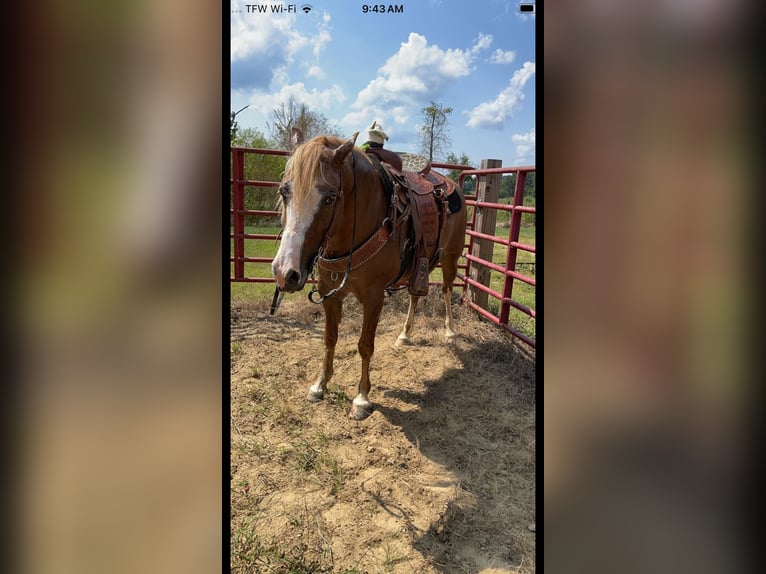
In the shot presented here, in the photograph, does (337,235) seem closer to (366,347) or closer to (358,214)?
(358,214)

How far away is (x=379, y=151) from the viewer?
3.01 m

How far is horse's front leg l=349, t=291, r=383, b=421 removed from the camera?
104 inches

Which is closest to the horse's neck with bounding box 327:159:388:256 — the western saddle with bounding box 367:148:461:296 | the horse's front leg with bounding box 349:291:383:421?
the western saddle with bounding box 367:148:461:296

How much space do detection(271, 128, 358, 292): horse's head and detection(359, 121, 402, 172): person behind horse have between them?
3.36 ft

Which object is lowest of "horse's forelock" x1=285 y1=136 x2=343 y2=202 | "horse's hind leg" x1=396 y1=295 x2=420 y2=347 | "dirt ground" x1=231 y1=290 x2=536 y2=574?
"dirt ground" x1=231 y1=290 x2=536 y2=574

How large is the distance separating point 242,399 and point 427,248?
1.93m

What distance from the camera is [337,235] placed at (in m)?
2.30

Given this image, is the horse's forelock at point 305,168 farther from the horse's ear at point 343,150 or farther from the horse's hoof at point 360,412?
the horse's hoof at point 360,412

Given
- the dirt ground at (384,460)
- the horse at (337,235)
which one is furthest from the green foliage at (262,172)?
the horse at (337,235)
